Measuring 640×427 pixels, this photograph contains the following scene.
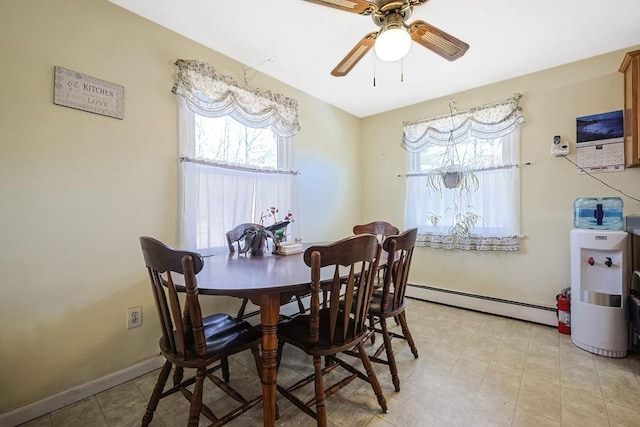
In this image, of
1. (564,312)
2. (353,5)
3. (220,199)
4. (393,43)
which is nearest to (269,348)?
(220,199)

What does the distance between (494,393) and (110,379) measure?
232 cm

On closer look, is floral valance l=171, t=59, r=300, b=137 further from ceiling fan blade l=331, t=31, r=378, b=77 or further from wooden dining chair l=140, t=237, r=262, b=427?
wooden dining chair l=140, t=237, r=262, b=427

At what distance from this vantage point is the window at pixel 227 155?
2.10 metres

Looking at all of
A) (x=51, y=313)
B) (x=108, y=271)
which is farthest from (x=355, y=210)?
(x=51, y=313)

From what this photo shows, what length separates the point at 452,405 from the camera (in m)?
1.54

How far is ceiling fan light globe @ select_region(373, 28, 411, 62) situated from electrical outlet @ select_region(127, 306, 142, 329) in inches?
87.2

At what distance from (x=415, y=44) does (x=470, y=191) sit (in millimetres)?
1614

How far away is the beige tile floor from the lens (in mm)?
1440

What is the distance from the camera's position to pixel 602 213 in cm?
226

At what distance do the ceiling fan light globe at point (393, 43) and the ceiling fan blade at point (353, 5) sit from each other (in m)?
0.14

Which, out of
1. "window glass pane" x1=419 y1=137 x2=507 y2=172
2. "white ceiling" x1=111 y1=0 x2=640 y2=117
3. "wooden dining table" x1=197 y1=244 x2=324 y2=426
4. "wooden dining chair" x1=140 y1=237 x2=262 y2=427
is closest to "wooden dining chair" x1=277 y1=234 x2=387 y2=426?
"wooden dining table" x1=197 y1=244 x2=324 y2=426

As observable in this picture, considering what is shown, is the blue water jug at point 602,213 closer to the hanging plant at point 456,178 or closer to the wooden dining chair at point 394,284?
the hanging plant at point 456,178

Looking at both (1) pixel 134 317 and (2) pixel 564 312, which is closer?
(1) pixel 134 317

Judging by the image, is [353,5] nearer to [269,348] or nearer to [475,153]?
[269,348]
